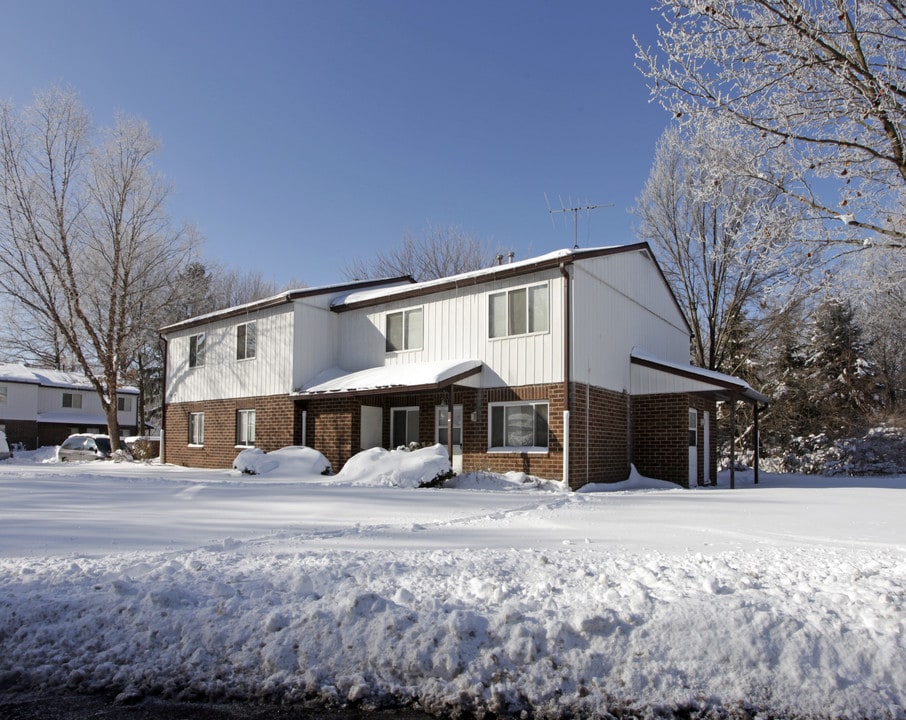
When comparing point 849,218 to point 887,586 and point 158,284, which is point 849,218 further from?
point 158,284

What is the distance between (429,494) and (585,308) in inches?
239

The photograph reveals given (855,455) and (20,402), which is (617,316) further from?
(20,402)

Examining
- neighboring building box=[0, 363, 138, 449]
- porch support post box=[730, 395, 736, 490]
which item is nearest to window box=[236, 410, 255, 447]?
porch support post box=[730, 395, 736, 490]

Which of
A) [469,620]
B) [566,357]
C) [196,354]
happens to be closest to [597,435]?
[566,357]

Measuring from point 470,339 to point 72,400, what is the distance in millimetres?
38969

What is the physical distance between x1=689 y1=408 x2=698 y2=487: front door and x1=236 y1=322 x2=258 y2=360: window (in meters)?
12.7

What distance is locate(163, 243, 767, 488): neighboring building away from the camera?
49.0ft

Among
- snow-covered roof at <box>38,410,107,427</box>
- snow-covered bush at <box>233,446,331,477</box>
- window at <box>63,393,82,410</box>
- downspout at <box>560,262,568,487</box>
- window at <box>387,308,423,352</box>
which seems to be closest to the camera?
downspout at <box>560,262,568,487</box>

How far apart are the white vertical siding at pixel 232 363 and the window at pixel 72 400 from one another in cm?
2611

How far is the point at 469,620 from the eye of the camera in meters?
4.16

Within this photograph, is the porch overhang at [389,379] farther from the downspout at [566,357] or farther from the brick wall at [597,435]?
the brick wall at [597,435]

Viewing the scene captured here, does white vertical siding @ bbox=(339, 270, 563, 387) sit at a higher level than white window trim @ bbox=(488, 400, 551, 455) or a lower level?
higher

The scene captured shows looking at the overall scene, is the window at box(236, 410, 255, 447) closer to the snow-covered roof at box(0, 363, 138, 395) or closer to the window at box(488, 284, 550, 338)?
the window at box(488, 284, 550, 338)

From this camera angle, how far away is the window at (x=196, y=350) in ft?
73.7
